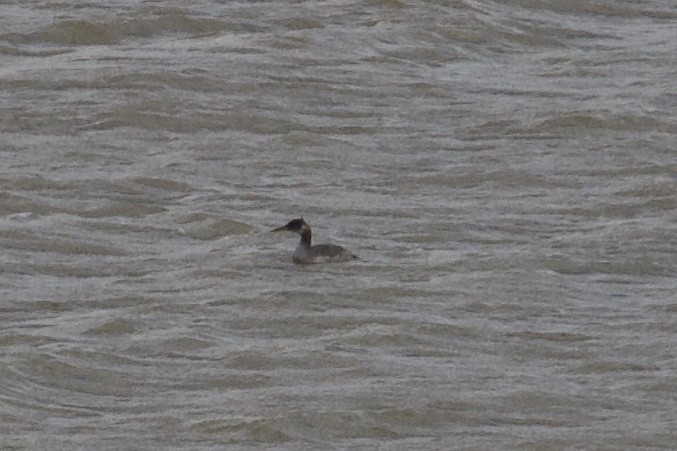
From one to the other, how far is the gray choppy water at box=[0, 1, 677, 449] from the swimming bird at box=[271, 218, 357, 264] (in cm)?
8

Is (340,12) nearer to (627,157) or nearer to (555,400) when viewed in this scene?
(627,157)

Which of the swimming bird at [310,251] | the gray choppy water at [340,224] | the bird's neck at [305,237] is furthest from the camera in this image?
the bird's neck at [305,237]

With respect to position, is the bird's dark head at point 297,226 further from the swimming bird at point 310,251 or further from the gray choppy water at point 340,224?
the gray choppy water at point 340,224

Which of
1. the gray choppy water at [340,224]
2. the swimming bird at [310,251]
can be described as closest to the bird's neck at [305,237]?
the swimming bird at [310,251]

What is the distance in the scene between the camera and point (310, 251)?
1195cm

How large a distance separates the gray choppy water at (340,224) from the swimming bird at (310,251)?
3.3 inches

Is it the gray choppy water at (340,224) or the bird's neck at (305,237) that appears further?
the bird's neck at (305,237)

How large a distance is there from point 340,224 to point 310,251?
1.06 metres

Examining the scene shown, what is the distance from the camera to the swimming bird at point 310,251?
39.1 feet

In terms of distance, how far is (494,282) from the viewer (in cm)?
1184

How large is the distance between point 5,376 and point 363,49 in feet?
24.2

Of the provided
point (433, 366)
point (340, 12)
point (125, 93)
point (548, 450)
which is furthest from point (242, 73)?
point (548, 450)

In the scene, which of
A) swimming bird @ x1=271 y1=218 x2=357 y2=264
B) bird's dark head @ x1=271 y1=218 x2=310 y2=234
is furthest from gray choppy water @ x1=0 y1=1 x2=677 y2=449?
bird's dark head @ x1=271 y1=218 x2=310 y2=234

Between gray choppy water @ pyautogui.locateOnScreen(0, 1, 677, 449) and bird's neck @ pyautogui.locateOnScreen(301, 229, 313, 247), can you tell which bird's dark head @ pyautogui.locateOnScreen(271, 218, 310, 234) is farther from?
gray choppy water @ pyautogui.locateOnScreen(0, 1, 677, 449)
